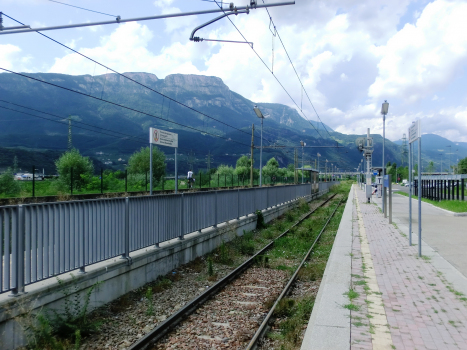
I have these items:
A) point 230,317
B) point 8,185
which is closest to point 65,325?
point 230,317

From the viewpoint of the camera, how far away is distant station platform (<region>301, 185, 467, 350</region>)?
484cm

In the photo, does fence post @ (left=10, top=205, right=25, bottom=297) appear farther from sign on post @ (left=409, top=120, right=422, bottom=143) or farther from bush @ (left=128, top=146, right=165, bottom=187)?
bush @ (left=128, top=146, right=165, bottom=187)

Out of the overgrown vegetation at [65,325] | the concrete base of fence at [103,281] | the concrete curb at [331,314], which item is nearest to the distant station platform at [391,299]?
the concrete curb at [331,314]

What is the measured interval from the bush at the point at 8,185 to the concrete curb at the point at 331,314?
Answer: 19651mm

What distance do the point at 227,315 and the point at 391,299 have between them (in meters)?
2.53

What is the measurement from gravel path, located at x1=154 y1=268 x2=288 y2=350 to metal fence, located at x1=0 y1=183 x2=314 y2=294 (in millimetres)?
1760

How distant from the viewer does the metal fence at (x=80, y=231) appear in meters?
5.07

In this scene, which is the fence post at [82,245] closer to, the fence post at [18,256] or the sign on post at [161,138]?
the fence post at [18,256]

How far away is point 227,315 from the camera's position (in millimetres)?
6629

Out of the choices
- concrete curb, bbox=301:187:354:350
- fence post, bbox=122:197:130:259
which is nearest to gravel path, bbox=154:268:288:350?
concrete curb, bbox=301:187:354:350

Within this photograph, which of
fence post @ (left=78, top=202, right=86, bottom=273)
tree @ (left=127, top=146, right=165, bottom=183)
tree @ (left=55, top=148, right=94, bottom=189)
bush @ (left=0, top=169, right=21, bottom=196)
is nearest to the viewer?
fence post @ (left=78, top=202, right=86, bottom=273)

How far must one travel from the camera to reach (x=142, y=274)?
774 centimetres

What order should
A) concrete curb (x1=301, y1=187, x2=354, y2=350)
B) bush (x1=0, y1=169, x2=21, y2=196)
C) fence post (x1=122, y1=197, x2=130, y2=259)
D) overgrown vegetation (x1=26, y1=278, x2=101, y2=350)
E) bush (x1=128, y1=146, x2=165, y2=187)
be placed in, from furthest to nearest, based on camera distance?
bush (x1=128, y1=146, x2=165, y2=187) < bush (x1=0, y1=169, x2=21, y2=196) < fence post (x1=122, y1=197, x2=130, y2=259) < overgrown vegetation (x1=26, y1=278, x2=101, y2=350) < concrete curb (x1=301, y1=187, x2=354, y2=350)

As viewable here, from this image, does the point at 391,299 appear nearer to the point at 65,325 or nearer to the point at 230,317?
the point at 230,317
